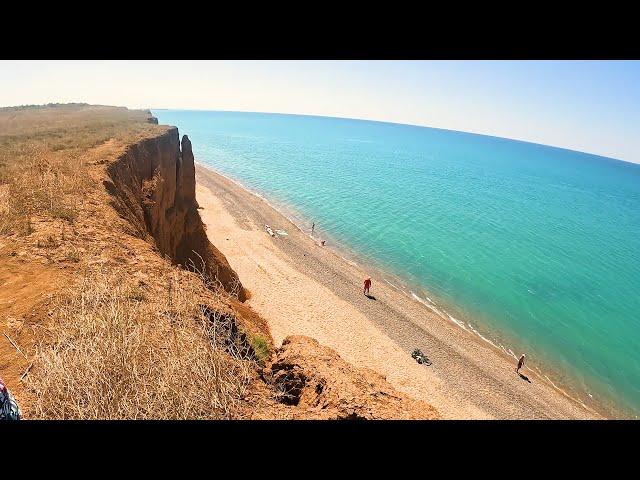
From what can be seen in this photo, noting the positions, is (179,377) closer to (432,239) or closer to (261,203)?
(432,239)

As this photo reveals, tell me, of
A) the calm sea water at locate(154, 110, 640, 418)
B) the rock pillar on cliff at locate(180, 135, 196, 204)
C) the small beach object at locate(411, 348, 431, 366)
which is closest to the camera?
the small beach object at locate(411, 348, 431, 366)

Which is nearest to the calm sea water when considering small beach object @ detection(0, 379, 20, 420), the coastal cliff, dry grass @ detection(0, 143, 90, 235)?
the coastal cliff

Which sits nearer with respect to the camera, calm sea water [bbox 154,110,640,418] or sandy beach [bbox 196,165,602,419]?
sandy beach [bbox 196,165,602,419]

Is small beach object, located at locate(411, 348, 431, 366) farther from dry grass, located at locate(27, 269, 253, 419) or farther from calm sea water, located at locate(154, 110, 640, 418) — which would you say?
dry grass, located at locate(27, 269, 253, 419)
